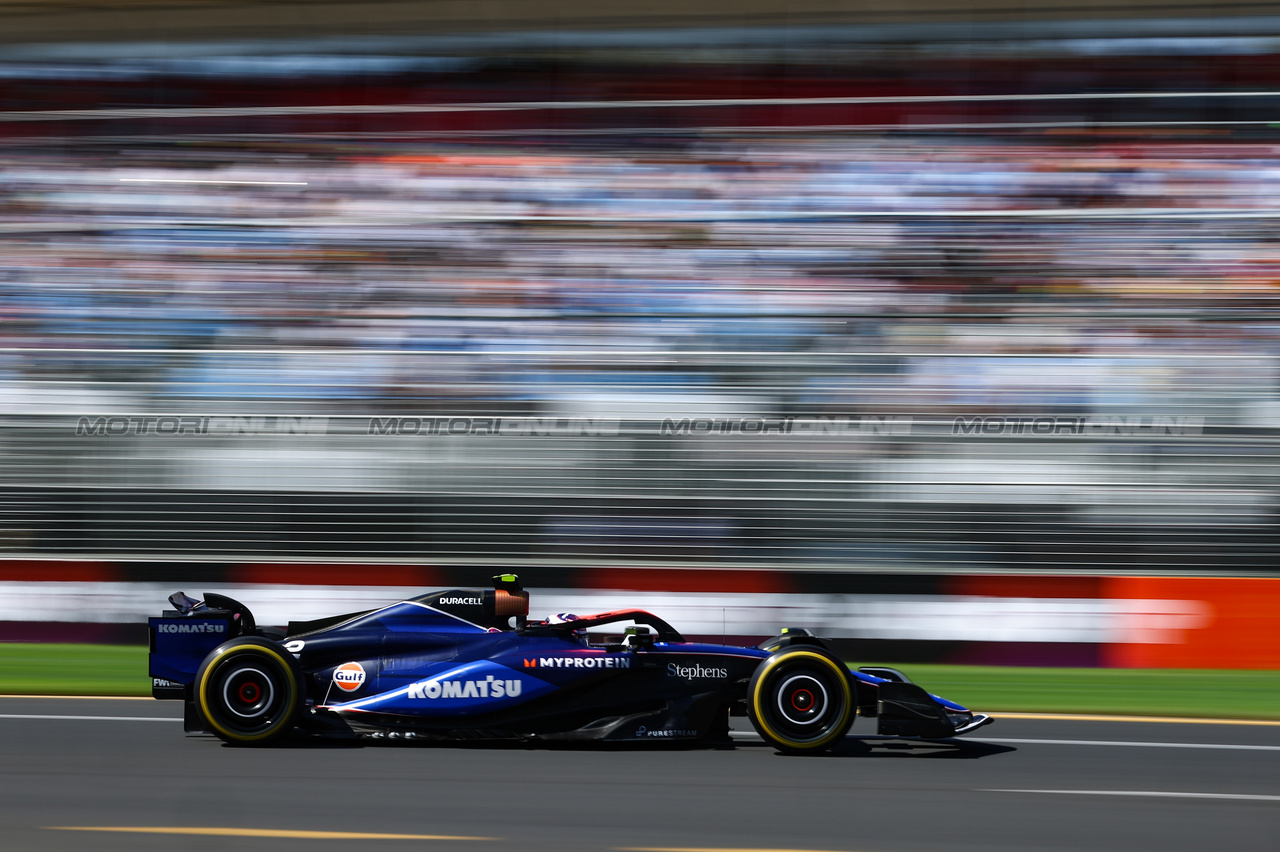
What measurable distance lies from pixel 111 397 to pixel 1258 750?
7519 mm

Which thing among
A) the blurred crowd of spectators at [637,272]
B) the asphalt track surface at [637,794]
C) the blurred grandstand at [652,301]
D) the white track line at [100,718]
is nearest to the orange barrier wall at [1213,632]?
the blurred grandstand at [652,301]

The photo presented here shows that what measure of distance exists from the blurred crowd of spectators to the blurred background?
0.03 meters

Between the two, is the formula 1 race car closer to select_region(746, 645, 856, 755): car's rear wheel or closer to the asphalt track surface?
select_region(746, 645, 856, 755): car's rear wheel

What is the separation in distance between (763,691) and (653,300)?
16.1ft

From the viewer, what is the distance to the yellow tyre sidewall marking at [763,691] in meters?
5.00

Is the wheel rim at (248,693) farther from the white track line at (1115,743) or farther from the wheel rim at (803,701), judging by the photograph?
the white track line at (1115,743)

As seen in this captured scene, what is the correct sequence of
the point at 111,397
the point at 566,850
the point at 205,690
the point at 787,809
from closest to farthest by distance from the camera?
the point at 566,850 < the point at 787,809 < the point at 205,690 < the point at 111,397

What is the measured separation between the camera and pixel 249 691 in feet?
16.4

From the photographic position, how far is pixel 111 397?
29.4 feet

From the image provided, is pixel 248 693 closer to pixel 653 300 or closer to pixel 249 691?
pixel 249 691

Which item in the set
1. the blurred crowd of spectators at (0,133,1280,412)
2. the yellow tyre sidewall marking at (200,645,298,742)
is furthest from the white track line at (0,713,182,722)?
the blurred crowd of spectators at (0,133,1280,412)

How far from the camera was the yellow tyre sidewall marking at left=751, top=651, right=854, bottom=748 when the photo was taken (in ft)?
16.4

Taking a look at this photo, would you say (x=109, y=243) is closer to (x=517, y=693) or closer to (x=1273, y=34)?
(x=517, y=693)

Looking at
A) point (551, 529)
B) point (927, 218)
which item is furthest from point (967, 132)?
Result: point (551, 529)
